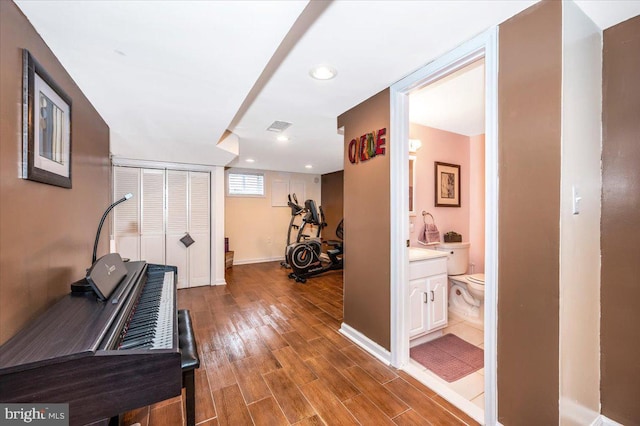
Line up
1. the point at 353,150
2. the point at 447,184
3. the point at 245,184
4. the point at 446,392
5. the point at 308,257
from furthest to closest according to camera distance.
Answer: the point at 245,184 < the point at 308,257 < the point at 447,184 < the point at 353,150 < the point at 446,392

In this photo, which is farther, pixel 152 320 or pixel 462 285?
pixel 462 285

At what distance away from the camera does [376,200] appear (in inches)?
90.6

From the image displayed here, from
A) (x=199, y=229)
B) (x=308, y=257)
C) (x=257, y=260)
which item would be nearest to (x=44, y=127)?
(x=199, y=229)

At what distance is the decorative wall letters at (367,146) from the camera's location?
87.7 inches

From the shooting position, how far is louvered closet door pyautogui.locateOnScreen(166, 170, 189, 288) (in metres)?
4.23

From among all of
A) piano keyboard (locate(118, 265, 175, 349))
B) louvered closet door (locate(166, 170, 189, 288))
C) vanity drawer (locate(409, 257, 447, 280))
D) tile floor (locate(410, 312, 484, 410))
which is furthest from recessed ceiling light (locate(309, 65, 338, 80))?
louvered closet door (locate(166, 170, 189, 288))

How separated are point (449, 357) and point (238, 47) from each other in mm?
2817

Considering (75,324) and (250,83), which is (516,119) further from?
(75,324)

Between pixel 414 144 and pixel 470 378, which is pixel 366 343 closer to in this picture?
pixel 470 378

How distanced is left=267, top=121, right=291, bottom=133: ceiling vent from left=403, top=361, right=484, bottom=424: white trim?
9.01ft

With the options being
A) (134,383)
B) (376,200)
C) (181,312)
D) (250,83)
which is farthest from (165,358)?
(376,200)

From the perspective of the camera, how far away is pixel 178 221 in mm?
4293

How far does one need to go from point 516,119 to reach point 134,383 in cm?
205

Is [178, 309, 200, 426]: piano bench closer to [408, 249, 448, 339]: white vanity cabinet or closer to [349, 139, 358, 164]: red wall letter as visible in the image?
[408, 249, 448, 339]: white vanity cabinet
